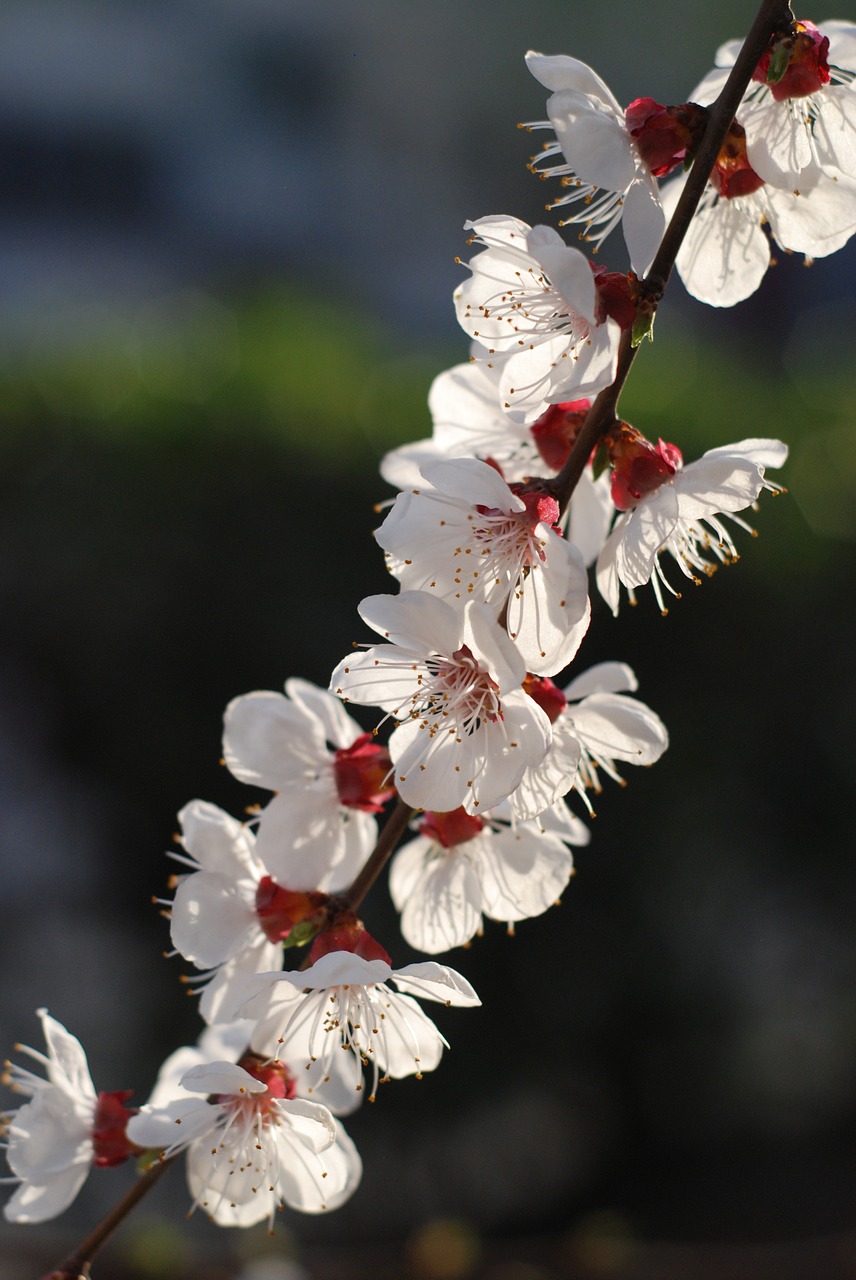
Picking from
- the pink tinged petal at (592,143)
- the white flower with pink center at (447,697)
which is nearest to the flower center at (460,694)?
the white flower with pink center at (447,697)

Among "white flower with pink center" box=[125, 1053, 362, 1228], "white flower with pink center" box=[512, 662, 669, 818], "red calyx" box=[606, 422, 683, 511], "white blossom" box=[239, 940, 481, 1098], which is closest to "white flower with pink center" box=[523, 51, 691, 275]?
"red calyx" box=[606, 422, 683, 511]

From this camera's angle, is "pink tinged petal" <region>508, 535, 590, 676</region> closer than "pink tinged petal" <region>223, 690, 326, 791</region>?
Yes

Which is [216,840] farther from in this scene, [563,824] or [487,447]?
[487,447]

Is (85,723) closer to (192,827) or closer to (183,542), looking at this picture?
(183,542)

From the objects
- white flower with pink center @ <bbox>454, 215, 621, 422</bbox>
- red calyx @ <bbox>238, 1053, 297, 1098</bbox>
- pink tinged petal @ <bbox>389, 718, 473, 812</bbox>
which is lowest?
red calyx @ <bbox>238, 1053, 297, 1098</bbox>

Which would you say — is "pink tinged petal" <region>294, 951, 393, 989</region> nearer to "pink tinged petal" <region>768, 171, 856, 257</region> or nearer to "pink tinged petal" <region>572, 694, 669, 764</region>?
"pink tinged petal" <region>572, 694, 669, 764</region>
